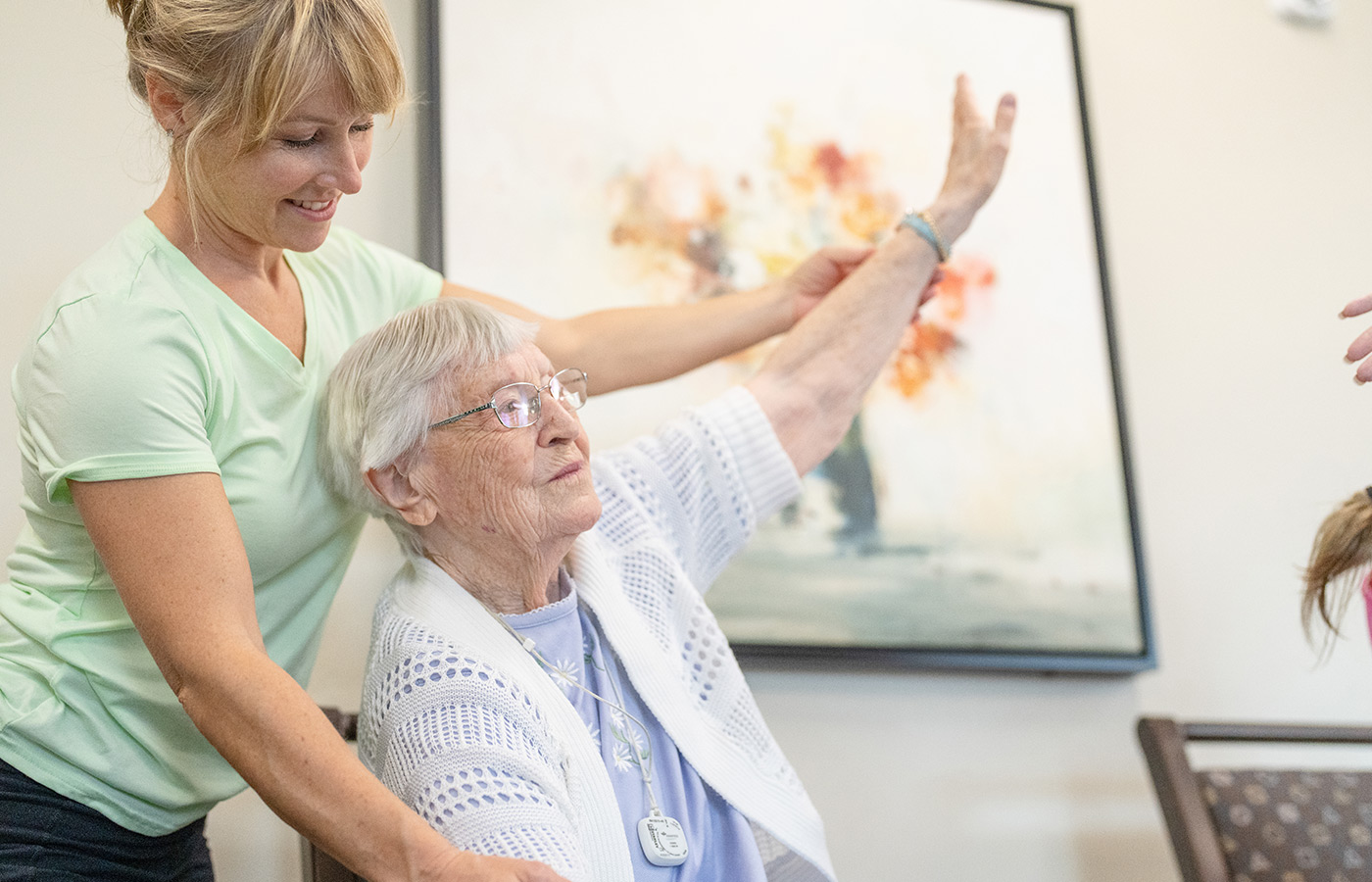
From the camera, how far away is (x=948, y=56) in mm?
2189

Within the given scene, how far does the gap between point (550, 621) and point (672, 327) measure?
460mm

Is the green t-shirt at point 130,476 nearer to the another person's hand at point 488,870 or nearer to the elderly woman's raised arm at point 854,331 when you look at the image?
the another person's hand at point 488,870

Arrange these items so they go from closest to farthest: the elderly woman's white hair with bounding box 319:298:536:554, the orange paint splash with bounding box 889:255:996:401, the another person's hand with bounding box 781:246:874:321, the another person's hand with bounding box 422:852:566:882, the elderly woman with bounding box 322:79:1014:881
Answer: the another person's hand with bounding box 422:852:566:882 → the elderly woman with bounding box 322:79:1014:881 → the elderly woman's white hair with bounding box 319:298:536:554 → the another person's hand with bounding box 781:246:874:321 → the orange paint splash with bounding box 889:255:996:401

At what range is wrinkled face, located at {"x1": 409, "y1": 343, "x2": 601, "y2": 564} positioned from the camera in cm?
127

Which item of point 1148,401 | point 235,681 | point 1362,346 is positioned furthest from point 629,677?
point 1148,401

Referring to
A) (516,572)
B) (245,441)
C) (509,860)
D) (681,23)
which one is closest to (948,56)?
(681,23)

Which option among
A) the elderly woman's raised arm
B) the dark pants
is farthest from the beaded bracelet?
the dark pants

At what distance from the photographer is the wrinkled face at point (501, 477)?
4.17ft

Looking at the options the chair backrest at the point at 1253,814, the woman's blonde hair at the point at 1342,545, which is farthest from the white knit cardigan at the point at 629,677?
the woman's blonde hair at the point at 1342,545

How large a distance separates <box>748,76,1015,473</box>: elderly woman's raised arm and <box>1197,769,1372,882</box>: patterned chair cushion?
0.83 metres

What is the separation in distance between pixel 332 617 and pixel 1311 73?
228 centimetres

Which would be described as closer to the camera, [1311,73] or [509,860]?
[509,860]

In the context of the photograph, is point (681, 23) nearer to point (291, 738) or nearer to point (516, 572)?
point (516, 572)

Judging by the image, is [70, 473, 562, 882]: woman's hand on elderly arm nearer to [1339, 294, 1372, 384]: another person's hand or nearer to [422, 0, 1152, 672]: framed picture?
[422, 0, 1152, 672]: framed picture
